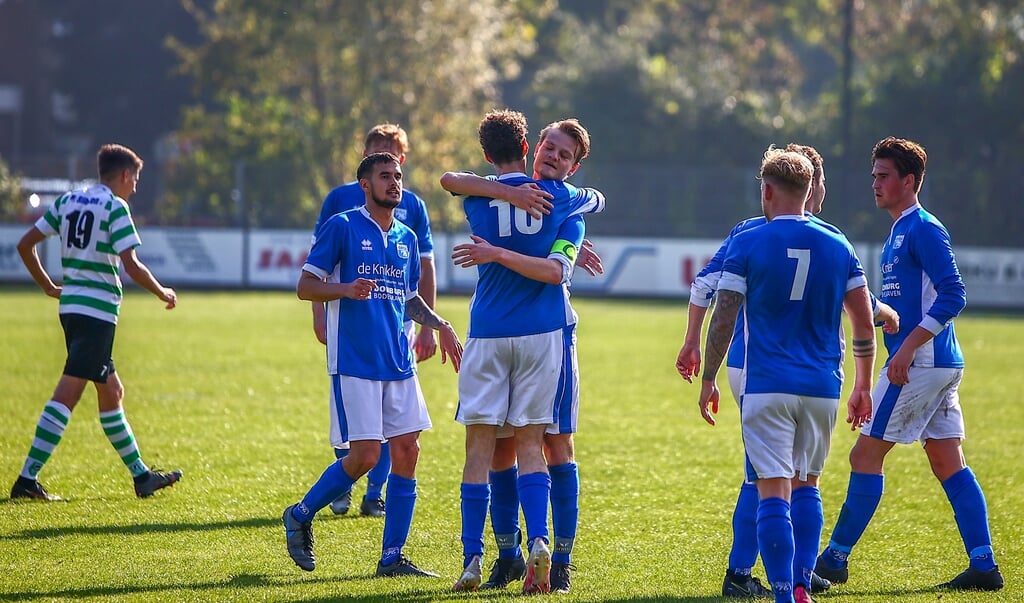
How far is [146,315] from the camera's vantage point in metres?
22.2

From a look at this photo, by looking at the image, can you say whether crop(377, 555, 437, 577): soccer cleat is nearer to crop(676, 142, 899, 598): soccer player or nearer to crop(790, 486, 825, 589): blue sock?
crop(676, 142, 899, 598): soccer player

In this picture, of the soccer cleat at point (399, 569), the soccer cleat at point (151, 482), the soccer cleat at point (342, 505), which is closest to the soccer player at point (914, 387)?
the soccer cleat at point (399, 569)

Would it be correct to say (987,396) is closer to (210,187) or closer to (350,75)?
(210,187)

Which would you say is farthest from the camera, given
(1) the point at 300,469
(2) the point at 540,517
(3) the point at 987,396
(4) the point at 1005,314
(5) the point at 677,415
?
(4) the point at 1005,314

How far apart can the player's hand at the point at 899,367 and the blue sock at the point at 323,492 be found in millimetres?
2579

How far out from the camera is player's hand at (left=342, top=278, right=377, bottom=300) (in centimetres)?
589

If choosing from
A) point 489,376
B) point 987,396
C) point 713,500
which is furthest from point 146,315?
point 489,376

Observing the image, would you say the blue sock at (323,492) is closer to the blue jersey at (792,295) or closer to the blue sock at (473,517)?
the blue sock at (473,517)

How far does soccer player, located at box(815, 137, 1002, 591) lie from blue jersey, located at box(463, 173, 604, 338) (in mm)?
1576

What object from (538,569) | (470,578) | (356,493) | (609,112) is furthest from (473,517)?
(609,112)

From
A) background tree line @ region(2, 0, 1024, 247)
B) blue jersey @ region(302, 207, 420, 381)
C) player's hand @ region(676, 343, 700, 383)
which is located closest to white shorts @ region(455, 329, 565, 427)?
blue jersey @ region(302, 207, 420, 381)

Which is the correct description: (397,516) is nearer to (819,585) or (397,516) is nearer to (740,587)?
(740,587)

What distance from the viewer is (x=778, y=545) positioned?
16.8 feet

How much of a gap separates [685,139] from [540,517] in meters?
36.3
